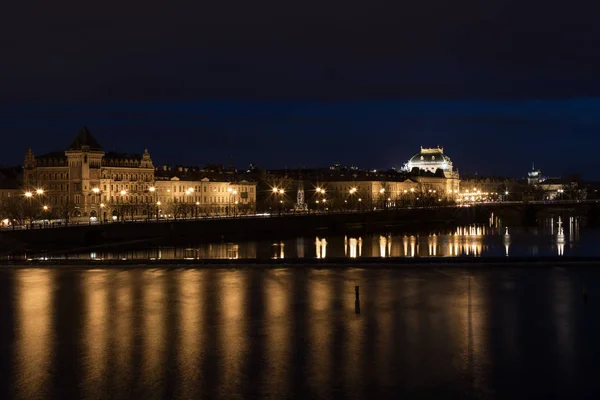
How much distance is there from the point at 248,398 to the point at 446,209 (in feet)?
433

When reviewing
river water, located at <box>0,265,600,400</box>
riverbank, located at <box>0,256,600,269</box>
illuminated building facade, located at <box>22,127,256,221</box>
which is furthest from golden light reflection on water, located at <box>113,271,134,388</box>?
illuminated building facade, located at <box>22,127,256,221</box>

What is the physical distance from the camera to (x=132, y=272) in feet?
123

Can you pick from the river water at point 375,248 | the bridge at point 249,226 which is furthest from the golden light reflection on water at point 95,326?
the bridge at point 249,226

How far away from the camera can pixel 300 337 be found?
2217cm

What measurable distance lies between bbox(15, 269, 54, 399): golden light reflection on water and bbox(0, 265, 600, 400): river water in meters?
0.06

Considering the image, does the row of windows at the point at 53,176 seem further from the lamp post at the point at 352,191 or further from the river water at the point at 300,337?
the river water at the point at 300,337

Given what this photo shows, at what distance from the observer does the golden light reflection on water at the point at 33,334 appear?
1788 centimetres

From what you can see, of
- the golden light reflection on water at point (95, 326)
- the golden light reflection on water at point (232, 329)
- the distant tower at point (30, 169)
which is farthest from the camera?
the distant tower at point (30, 169)

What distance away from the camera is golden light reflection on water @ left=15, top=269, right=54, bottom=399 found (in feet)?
58.6

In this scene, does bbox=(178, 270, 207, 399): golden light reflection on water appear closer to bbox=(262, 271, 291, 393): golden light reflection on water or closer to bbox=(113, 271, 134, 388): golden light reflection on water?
bbox=(113, 271, 134, 388): golden light reflection on water

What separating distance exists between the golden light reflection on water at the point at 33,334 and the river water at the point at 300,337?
6cm

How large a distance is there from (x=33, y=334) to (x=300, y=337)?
7617mm

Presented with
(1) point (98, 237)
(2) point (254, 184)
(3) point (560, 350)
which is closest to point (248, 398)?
(3) point (560, 350)

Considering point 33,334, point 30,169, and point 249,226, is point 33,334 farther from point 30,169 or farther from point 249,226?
point 30,169
